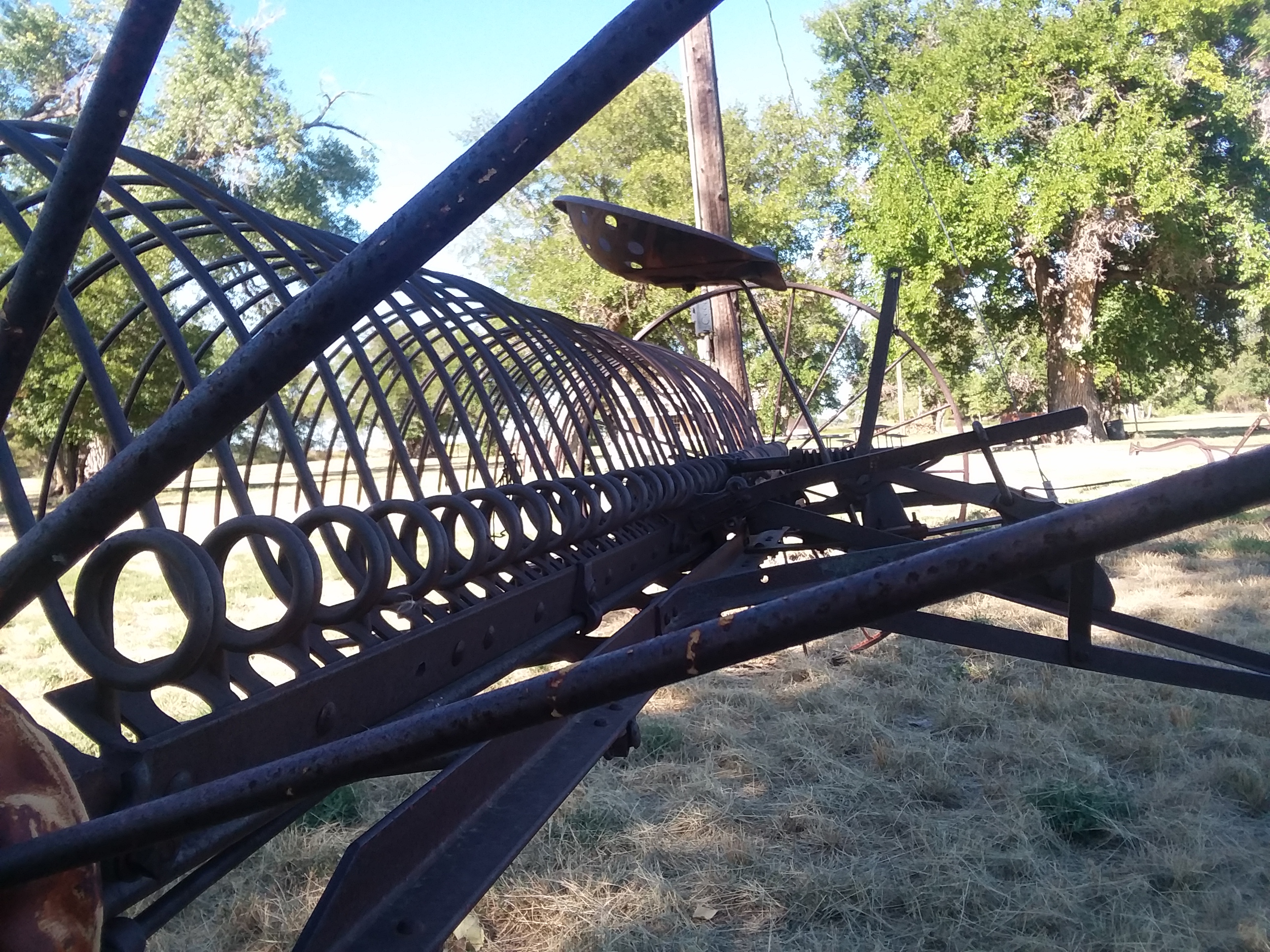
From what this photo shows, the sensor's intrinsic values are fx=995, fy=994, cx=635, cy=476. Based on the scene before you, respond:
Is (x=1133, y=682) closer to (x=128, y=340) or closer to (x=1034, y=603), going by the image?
(x=1034, y=603)

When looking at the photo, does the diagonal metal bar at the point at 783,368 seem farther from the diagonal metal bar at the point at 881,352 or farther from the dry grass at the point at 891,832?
the dry grass at the point at 891,832

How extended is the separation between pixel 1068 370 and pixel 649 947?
23.2m

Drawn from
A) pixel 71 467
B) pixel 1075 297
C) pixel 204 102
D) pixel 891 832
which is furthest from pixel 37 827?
pixel 1075 297

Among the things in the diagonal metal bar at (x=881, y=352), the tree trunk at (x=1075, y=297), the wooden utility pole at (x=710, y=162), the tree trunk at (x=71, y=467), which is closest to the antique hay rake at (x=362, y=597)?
the diagonal metal bar at (x=881, y=352)

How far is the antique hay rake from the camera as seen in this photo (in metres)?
0.79

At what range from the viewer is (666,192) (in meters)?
22.0

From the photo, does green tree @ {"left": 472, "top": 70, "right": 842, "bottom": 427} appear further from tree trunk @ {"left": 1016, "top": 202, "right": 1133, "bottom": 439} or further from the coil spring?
the coil spring

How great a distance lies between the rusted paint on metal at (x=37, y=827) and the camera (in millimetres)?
824

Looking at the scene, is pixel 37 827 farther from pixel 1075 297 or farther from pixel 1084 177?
pixel 1075 297

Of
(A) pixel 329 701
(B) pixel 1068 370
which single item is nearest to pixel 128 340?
(A) pixel 329 701

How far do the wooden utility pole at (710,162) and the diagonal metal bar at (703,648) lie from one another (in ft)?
23.2

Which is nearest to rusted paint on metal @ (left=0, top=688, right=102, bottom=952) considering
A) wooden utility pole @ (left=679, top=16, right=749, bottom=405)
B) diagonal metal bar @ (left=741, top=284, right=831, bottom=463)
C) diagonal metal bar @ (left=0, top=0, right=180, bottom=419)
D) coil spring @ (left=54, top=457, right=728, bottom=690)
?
coil spring @ (left=54, top=457, right=728, bottom=690)

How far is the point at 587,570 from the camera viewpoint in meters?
2.25

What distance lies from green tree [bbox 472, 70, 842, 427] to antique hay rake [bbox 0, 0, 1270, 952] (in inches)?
735
